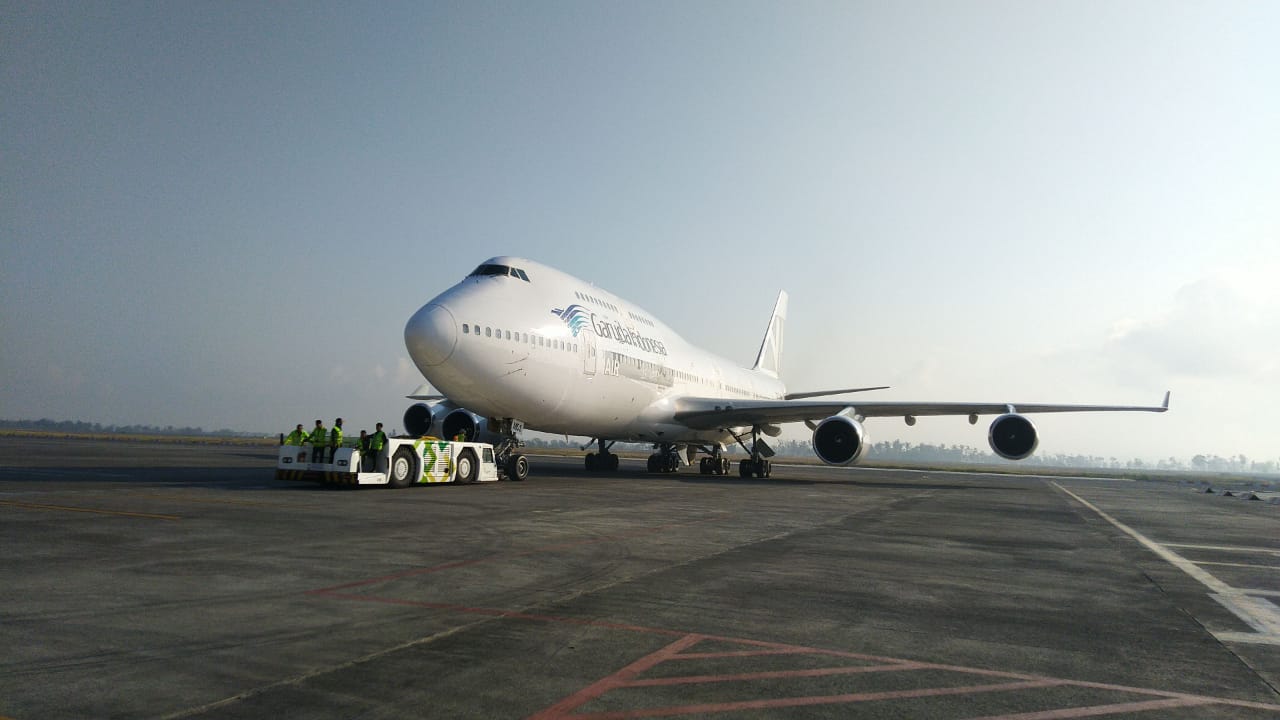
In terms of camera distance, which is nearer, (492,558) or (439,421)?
(492,558)

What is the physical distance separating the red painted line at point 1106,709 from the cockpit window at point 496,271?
18160 millimetres

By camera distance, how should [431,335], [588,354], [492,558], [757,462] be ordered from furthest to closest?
[757,462] < [588,354] < [431,335] < [492,558]

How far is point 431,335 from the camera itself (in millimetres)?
17234

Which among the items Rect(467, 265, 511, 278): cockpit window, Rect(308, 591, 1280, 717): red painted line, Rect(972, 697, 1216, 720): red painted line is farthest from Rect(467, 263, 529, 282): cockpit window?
Rect(972, 697, 1216, 720): red painted line

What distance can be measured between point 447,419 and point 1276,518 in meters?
22.3

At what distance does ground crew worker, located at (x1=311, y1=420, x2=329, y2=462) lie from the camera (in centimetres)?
1670

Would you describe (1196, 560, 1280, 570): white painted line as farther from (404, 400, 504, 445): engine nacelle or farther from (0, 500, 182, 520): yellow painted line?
(404, 400, 504, 445): engine nacelle

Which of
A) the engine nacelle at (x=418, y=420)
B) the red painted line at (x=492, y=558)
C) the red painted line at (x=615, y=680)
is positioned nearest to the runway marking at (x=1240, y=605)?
the red painted line at (x=615, y=680)

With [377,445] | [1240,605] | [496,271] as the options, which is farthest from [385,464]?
[1240,605]

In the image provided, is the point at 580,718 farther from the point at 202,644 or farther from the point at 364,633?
the point at 202,644

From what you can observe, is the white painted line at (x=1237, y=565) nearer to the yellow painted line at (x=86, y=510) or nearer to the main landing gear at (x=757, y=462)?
the yellow painted line at (x=86, y=510)

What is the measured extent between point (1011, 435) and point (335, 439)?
20.7 meters

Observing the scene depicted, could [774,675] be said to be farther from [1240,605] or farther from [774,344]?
[774,344]

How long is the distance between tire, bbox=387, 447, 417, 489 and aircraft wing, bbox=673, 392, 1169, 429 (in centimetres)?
1273
